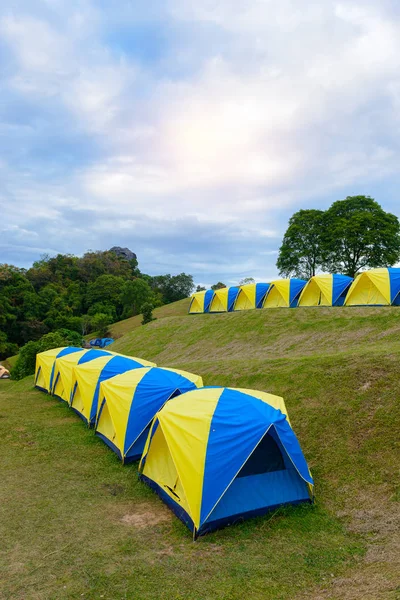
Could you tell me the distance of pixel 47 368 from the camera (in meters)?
21.0

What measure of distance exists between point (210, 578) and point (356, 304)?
2132 centimetres

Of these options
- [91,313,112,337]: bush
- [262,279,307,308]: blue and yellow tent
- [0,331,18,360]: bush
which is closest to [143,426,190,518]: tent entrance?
[262,279,307,308]: blue and yellow tent

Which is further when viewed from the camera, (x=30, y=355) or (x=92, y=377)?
(x=30, y=355)

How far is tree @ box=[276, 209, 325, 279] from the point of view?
1662 inches

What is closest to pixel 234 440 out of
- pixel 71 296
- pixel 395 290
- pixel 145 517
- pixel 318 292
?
pixel 145 517

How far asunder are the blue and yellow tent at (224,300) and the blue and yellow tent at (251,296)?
2.29 ft

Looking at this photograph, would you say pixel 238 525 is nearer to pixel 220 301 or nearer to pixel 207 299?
pixel 220 301

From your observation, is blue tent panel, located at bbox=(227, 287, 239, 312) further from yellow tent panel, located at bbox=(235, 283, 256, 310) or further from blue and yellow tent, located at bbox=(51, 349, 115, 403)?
blue and yellow tent, located at bbox=(51, 349, 115, 403)

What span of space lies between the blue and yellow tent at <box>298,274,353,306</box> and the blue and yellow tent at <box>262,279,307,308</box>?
100 centimetres

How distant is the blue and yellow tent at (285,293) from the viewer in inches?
1131

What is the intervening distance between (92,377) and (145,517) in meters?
7.68

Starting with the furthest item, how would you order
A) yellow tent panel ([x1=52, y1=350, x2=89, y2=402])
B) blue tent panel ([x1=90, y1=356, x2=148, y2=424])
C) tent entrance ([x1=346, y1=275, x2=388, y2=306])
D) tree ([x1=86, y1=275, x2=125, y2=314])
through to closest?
tree ([x1=86, y1=275, x2=125, y2=314])
tent entrance ([x1=346, y1=275, x2=388, y2=306])
yellow tent panel ([x1=52, y1=350, x2=89, y2=402])
blue tent panel ([x1=90, y1=356, x2=148, y2=424])

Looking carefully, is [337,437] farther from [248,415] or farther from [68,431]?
[68,431]

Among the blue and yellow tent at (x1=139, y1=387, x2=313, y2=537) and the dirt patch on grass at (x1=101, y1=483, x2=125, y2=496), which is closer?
the blue and yellow tent at (x1=139, y1=387, x2=313, y2=537)
